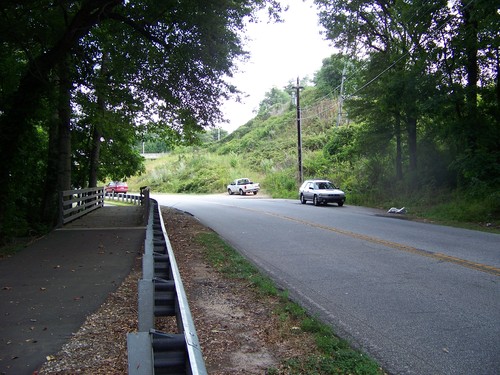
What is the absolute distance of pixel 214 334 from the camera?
4.82m

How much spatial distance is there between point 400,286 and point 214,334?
336 cm

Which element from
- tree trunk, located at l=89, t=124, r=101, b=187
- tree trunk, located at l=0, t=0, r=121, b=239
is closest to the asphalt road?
tree trunk, located at l=0, t=0, r=121, b=239

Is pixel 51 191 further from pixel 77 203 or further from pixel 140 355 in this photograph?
pixel 140 355

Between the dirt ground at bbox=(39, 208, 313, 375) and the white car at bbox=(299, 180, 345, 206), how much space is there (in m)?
18.1

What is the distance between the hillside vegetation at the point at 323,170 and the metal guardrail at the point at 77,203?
13803mm

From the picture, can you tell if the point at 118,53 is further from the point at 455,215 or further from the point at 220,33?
the point at 455,215

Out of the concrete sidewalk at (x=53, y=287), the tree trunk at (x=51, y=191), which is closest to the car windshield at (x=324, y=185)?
the tree trunk at (x=51, y=191)

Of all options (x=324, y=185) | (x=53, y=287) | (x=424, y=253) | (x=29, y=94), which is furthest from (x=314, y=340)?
(x=324, y=185)

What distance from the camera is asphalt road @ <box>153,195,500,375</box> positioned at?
4336mm

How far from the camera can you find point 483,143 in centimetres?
1730

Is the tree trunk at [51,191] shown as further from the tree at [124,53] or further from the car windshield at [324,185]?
the car windshield at [324,185]

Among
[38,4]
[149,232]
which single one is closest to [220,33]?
[38,4]

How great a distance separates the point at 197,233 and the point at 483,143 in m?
12.2

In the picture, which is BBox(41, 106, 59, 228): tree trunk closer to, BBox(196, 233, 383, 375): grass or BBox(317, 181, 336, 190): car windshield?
BBox(196, 233, 383, 375): grass
